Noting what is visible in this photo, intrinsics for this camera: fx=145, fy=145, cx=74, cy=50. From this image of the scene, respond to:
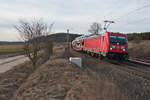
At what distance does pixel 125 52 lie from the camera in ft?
49.2

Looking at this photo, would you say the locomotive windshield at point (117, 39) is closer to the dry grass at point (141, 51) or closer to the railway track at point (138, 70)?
the railway track at point (138, 70)

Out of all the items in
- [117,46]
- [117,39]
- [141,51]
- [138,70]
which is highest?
[117,39]

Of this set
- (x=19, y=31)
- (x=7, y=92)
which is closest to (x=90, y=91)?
(x=7, y=92)

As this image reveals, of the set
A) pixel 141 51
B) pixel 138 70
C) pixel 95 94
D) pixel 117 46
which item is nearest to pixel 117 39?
pixel 117 46

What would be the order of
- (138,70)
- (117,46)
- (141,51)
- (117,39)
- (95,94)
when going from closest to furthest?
(95,94) < (138,70) < (117,46) < (117,39) < (141,51)

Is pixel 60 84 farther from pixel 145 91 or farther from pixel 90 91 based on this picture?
pixel 145 91

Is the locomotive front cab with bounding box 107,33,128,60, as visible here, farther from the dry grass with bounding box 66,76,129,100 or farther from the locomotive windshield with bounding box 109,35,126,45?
the dry grass with bounding box 66,76,129,100

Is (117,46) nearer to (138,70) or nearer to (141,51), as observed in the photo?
(138,70)

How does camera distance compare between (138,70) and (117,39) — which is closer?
(138,70)

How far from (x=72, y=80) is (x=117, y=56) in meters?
8.89

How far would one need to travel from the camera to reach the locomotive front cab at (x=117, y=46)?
14.5 m

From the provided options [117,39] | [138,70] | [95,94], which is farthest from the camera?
[117,39]

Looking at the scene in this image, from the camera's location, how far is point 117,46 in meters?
14.8

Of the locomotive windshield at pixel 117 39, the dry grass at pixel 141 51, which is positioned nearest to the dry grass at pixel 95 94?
the locomotive windshield at pixel 117 39
